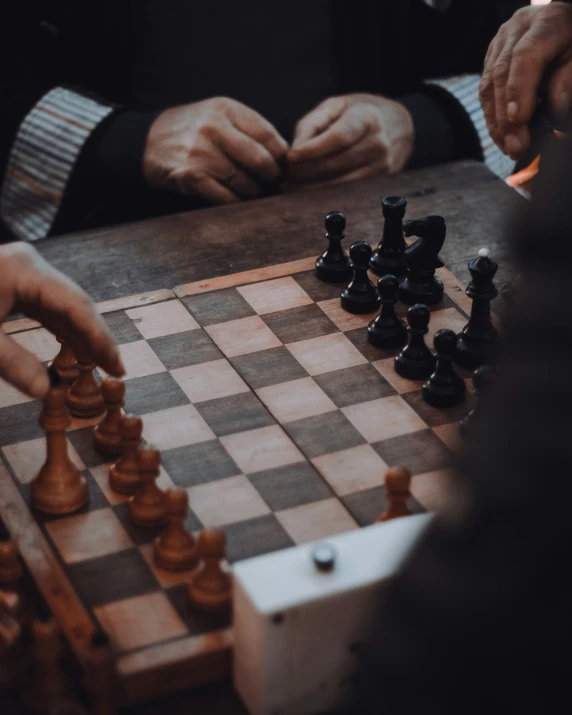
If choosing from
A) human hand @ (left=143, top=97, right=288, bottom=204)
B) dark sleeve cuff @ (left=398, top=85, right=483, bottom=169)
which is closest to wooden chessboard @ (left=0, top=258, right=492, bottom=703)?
human hand @ (left=143, top=97, right=288, bottom=204)

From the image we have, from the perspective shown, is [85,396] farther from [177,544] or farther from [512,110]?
[512,110]

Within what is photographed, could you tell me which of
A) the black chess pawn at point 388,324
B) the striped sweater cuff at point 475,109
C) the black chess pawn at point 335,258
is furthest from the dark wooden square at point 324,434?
the striped sweater cuff at point 475,109

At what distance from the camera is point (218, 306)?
1848 mm

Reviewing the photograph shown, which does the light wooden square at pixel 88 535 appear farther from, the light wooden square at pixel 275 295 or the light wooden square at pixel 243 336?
the light wooden square at pixel 275 295

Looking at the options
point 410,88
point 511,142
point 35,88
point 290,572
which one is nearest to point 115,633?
point 290,572

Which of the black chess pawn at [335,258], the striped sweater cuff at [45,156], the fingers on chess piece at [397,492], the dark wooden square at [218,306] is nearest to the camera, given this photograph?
the fingers on chess piece at [397,492]

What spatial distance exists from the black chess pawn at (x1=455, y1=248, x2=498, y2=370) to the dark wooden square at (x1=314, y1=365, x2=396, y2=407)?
16 cm

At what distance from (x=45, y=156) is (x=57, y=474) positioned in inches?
55.9

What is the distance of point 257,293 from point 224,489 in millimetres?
601

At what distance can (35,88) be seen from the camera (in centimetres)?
269

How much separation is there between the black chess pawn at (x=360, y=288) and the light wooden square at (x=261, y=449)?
403 mm

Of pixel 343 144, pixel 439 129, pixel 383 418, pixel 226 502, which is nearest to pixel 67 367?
pixel 226 502

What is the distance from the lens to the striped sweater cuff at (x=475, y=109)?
8.77 ft

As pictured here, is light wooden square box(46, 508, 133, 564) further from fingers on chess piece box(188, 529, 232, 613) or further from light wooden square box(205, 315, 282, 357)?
light wooden square box(205, 315, 282, 357)
